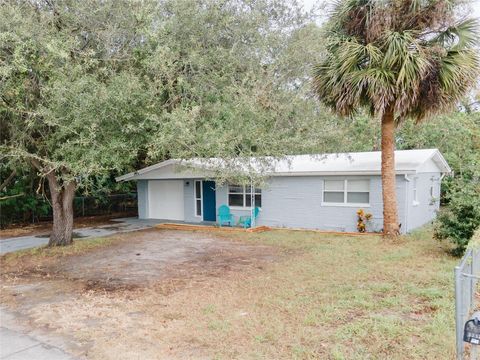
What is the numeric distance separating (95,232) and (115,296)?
8927 mm

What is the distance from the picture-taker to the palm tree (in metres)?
9.97

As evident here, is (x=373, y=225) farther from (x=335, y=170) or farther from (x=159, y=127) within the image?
(x=159, y=127)

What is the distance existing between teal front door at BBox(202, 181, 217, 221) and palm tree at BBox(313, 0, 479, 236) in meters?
7.84

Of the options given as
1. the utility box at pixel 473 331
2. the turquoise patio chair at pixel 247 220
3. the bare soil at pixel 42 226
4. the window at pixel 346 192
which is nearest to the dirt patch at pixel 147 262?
the turquoise patio chair at pixel 247 220

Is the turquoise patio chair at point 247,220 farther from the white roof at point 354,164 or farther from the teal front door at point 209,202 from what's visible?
the white roof at point 354,164

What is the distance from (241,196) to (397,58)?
844cm

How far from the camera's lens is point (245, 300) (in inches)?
251

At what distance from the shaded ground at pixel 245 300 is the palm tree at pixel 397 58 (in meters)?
4.09

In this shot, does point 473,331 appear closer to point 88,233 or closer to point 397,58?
point 397,58

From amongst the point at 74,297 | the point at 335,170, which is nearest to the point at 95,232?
the point at 74,297

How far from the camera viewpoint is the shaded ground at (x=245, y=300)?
15.1 feet

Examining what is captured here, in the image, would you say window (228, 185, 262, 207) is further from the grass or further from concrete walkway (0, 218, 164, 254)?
the grass

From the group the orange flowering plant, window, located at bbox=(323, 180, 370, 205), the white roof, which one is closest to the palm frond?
the white roof

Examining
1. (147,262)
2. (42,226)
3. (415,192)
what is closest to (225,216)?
(147,262)
